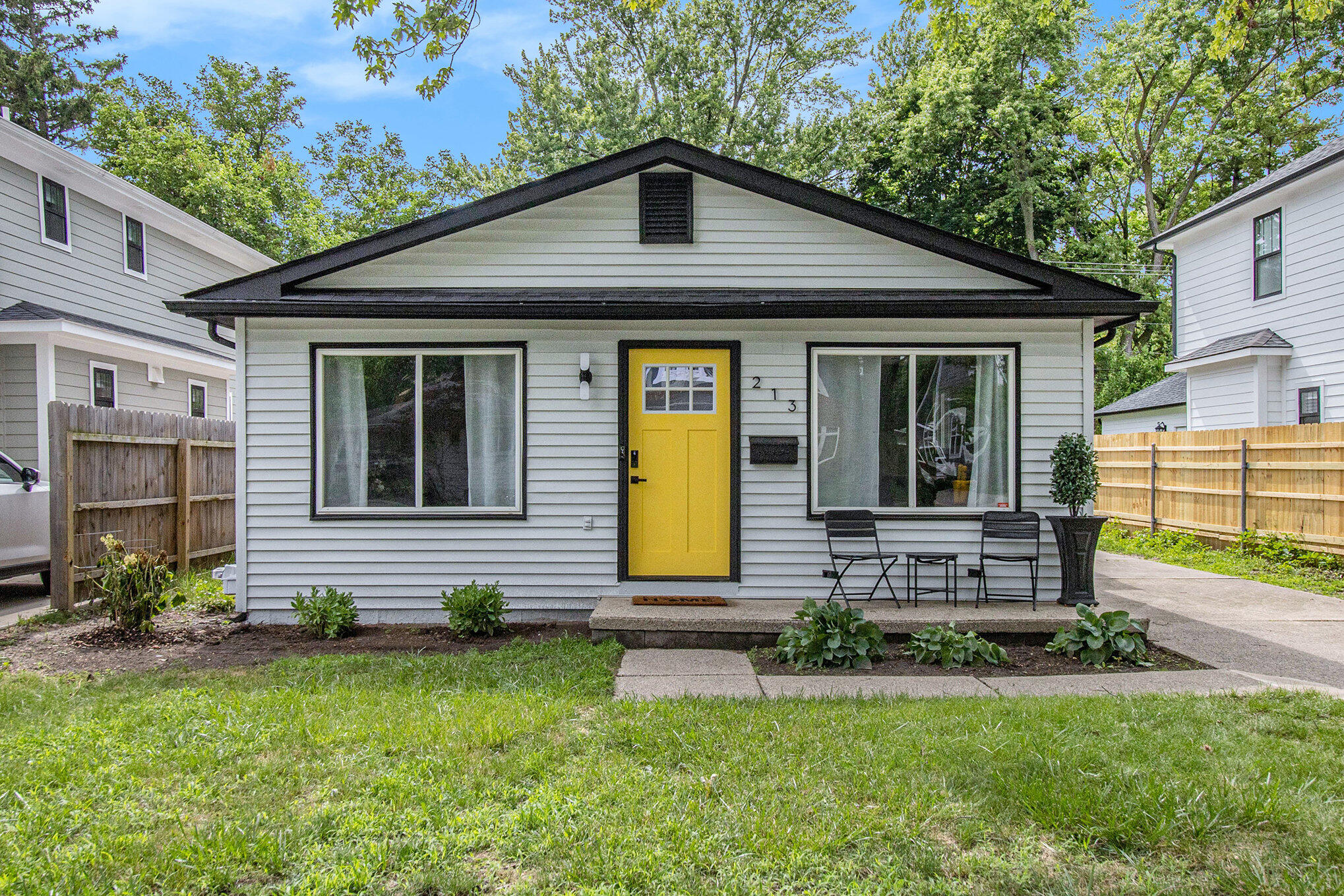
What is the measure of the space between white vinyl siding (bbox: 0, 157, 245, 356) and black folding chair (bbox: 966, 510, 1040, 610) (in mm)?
10507

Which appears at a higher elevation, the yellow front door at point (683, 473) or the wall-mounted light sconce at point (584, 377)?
the wall-mounted light sconce at point (584, 377)

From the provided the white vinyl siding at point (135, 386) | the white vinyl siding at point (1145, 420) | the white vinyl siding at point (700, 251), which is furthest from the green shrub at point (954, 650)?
the white vinyl siding at point (1145, 420)

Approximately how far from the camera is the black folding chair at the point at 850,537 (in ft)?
20.5

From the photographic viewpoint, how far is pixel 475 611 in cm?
593

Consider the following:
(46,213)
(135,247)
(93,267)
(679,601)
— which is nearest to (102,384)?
(93,267)

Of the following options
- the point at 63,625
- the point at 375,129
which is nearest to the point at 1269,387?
the point at 63,625

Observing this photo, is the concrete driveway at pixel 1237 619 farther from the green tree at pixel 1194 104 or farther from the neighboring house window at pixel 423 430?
the green tree at pixel 1194 104

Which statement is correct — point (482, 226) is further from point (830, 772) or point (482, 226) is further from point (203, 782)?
point (830, 772)

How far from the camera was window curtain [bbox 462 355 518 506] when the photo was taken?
6.54m

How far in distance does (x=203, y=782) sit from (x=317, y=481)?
3.67 meters

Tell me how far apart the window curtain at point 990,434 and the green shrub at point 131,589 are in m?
6.65

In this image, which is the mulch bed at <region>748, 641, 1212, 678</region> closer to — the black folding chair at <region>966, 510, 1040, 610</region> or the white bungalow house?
the black folding chair at <region>966, 510, 1040, 610</region>

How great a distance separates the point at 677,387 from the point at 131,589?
4554mm

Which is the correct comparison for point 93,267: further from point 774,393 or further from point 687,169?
point 774,393
